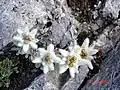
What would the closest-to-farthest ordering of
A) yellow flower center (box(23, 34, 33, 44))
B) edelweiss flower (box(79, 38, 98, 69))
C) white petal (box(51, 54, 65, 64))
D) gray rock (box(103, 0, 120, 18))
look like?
white petal (box(51, 54, 65, 64)) < edelweiss flower (box(79, 38, 98, 69)) < yellow flower center (box(23, 34, 33, 44)) < gray rock (box(103, 0, 120, 18))

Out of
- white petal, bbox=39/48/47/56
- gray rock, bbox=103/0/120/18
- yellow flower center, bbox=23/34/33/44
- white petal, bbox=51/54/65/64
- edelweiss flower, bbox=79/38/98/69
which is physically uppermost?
yellow flower center, bbox=23/34/33/44

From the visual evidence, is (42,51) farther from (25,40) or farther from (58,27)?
(58,27)

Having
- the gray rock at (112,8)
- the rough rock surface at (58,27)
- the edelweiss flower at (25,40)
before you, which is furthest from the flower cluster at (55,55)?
the gray rock at (112,8)

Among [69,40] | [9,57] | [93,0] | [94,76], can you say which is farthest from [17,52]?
[93,0]

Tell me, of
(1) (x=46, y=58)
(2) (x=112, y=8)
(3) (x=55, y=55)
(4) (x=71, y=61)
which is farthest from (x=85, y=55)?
(2) (x=112, y=8)

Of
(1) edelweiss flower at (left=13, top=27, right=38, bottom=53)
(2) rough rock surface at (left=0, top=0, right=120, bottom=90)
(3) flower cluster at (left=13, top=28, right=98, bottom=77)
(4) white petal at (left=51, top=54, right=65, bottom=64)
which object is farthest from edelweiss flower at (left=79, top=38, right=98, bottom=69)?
(1) edelweiss flower at (left=13, top=27, right=38, bottom=53)

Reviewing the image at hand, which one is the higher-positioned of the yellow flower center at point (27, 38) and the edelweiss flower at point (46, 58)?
the yellow flower center at point (27, 38)

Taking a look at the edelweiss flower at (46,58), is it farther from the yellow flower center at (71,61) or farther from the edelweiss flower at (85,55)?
the edelweiss flower at (85,55)

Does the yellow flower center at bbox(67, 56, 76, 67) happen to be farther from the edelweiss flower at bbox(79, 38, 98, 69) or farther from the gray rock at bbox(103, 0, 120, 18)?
the gray rock at bbox(103, 0, 120, 18)

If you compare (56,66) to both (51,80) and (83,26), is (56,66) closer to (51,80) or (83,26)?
(51,80)

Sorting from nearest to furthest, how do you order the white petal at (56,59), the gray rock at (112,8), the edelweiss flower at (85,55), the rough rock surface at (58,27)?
the white petal at (56,59) → the edelweiss flower at (85,55) → the rough rock surface at (58,27) → the gray rock at (112,8)
